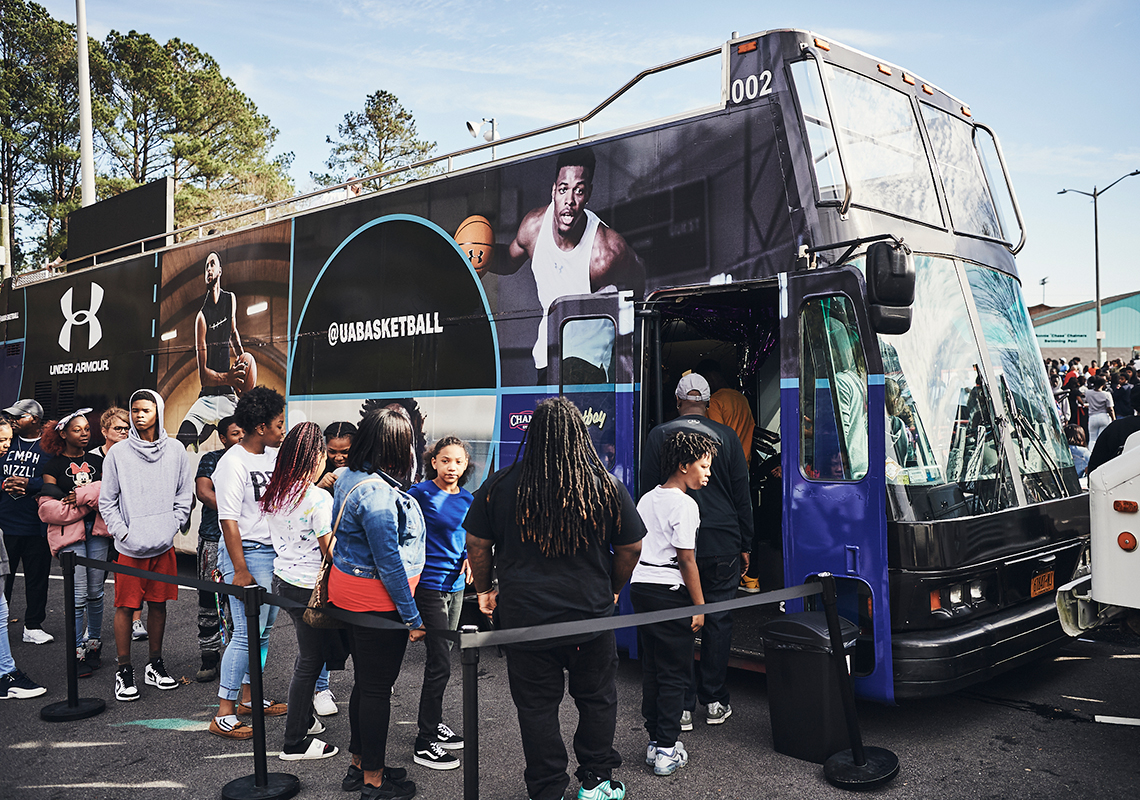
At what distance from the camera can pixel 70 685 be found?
216 inches

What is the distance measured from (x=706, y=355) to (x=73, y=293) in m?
8.78

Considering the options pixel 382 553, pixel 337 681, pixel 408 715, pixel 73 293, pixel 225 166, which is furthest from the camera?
pixel 225 166

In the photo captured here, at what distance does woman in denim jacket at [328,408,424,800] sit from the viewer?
4004mm

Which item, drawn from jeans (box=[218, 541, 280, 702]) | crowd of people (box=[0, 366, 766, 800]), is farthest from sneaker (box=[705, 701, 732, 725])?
jeans (box=[218, 541, 280, 702])

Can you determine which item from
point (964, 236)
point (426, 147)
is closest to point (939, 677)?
point (964, 236)

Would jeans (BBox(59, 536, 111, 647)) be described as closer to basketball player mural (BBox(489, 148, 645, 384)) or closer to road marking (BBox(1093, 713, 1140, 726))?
basketball player mural (BBox(489, 148, 645, 384))

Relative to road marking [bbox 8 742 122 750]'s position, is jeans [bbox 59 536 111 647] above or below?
above

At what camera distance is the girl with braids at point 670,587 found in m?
4.45

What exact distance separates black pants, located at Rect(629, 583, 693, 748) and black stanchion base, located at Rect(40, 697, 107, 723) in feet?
11.4

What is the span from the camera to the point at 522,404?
6.29 metres

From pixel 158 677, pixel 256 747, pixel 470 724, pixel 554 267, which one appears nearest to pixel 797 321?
pixel 554 267

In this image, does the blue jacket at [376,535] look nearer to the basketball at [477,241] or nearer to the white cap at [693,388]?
the white cap at [693,388]

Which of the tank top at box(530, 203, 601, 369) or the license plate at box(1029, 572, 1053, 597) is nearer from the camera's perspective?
the license plate at box(1029, 572, 1053, 597)

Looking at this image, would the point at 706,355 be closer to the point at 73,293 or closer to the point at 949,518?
the point at 949,518
